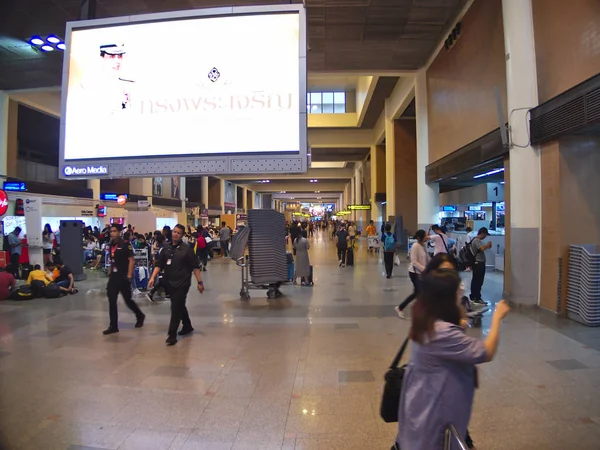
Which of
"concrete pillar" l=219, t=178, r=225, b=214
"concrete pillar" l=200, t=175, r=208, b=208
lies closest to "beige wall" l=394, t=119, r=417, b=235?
"concrete pillar" l=200, t=175, r=208, b=208

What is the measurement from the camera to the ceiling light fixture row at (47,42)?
1041 cm

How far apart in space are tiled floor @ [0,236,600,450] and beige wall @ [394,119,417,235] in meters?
14.2

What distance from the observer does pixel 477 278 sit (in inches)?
321

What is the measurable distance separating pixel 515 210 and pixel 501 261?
5912 millimetres

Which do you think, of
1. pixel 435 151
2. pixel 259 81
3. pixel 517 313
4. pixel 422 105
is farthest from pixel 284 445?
pixel 422 105

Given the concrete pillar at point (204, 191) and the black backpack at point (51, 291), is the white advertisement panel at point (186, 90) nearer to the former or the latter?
the black backpack at point (51, 291)

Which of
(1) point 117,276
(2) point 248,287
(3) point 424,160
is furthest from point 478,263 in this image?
(3) point 424,160

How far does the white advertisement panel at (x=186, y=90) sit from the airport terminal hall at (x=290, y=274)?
25mm

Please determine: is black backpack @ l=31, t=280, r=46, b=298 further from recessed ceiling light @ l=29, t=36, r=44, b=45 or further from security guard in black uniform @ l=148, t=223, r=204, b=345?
recessed ceiling light @ l=29, t=36, r=44, b=45

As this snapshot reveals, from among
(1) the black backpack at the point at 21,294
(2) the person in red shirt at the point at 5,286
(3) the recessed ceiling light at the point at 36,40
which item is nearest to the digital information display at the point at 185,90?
(1) the black backpack at the point at 21,294

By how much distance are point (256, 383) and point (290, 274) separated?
7124mm

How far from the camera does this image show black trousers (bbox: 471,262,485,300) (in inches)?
317

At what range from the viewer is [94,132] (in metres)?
5.00

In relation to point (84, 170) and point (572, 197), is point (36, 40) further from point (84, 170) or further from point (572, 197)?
point (572, 197)
